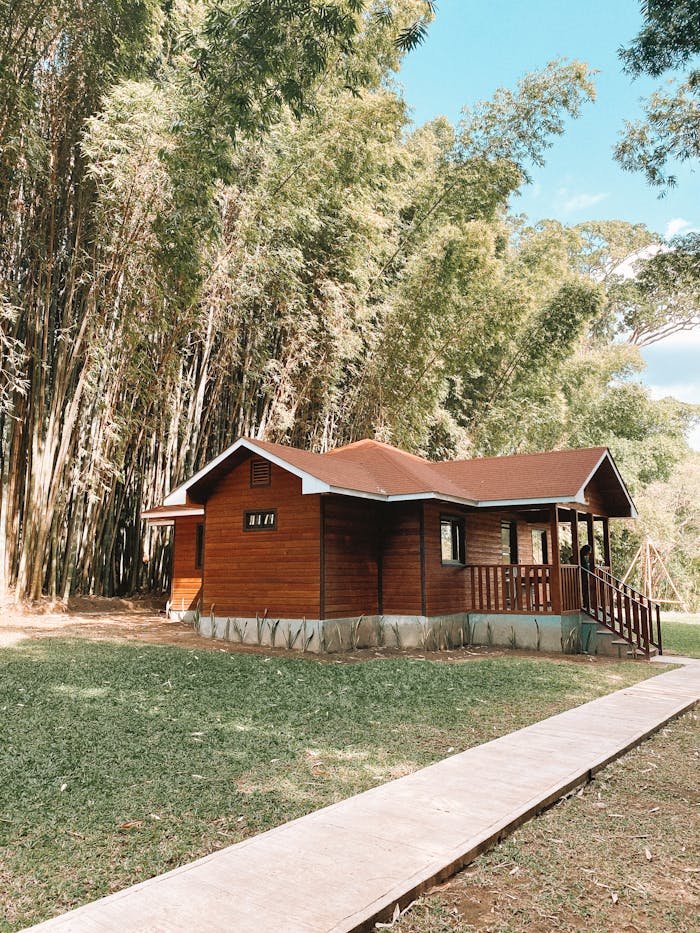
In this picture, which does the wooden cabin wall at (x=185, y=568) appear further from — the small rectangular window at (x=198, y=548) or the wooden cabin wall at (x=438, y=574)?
the wooden cabin wall at (x=438, y=574)

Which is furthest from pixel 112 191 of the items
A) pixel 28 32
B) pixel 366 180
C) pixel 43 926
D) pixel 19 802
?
pixel 43 926

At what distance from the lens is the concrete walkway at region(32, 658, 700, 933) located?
236 centimetres

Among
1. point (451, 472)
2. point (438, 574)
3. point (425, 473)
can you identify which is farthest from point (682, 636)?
point (425, 473)

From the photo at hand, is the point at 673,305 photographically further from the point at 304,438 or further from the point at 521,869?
the point at 521,869

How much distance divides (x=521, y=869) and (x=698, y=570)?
3177 cm

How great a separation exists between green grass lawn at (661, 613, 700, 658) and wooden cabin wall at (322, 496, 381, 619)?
18.0ft

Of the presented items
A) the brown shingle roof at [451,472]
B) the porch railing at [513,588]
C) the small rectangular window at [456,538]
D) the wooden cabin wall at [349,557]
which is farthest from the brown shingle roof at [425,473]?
the porch railing at [513,588]

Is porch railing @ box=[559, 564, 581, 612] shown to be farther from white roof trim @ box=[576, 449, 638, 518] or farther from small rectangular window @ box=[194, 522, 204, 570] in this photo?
small rectangular window @ box=[194, 522, 204, 570]

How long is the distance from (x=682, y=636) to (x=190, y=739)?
1327 cm

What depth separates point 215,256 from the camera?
1304 cm

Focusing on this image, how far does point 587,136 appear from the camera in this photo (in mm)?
13969

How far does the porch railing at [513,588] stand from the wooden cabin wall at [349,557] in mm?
2031

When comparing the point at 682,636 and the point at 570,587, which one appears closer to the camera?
the point at 570,587

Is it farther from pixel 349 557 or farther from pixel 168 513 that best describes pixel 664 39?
pixel 168 513
